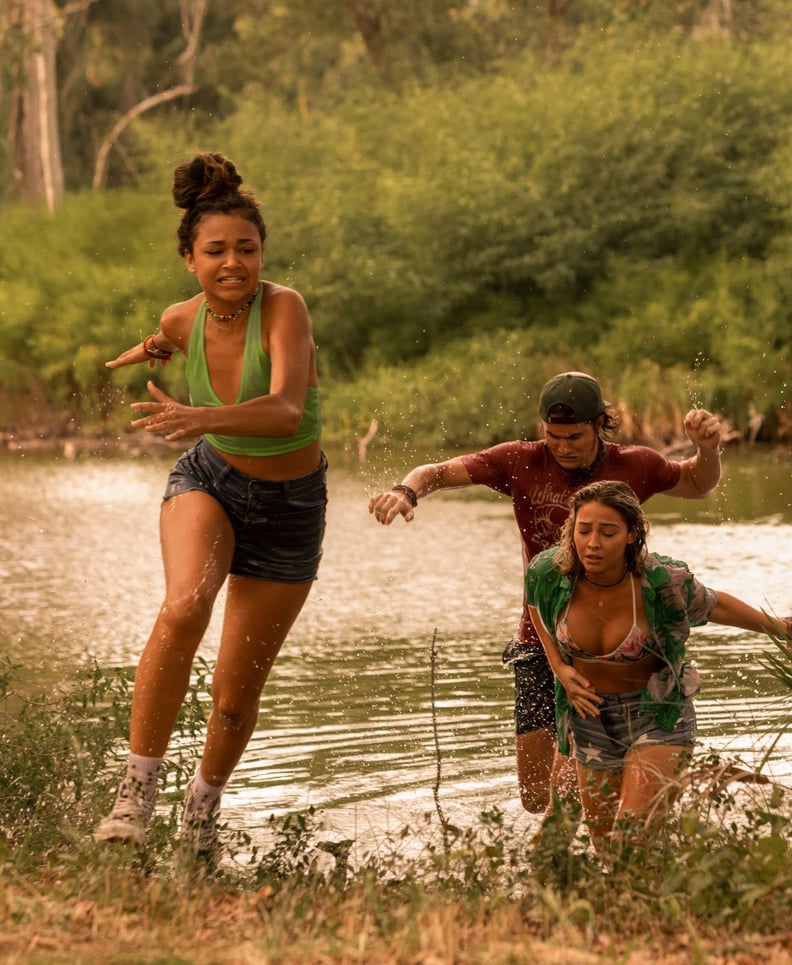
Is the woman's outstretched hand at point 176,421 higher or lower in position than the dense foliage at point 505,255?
higher

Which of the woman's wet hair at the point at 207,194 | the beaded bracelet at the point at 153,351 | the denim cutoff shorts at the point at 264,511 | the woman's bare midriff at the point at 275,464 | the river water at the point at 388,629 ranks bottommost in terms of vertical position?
the river water at the point at 388,629

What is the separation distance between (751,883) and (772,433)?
1917 centimetres

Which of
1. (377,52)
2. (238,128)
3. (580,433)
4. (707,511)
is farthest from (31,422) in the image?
(580,433)

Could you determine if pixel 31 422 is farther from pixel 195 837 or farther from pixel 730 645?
pixel 195 837

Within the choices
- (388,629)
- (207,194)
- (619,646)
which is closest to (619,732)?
(619,646)

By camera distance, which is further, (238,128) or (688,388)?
(238,128)

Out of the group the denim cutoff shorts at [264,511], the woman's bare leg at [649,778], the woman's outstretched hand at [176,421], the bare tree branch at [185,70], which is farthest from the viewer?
the bare tree branch at [185,70]

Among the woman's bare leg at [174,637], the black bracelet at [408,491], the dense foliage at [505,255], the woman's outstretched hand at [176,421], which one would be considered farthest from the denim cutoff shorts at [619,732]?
the dense foliage at [505,255]

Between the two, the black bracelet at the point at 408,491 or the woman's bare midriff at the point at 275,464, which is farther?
the black bracelet at the point at 408,491

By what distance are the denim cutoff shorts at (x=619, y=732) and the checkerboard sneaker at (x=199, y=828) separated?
3.86 feet

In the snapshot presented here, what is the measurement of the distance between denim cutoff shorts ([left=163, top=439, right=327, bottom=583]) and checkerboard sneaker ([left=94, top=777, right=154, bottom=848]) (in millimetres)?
795

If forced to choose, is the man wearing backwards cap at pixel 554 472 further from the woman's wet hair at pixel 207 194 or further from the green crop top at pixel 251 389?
the woman's wet hair at pixel 207 194

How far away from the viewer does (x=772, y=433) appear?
2336cm

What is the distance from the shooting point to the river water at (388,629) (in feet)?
24.0
